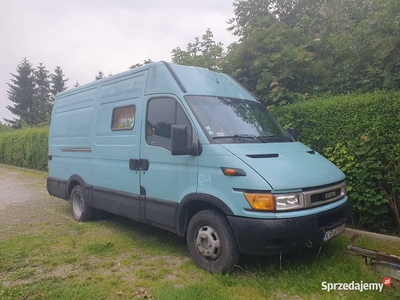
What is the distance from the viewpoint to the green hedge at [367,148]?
487 centimetres

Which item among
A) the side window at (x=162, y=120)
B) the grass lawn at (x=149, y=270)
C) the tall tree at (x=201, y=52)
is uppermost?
the tall tree at (x=201, y=52)

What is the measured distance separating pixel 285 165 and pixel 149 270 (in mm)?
2147

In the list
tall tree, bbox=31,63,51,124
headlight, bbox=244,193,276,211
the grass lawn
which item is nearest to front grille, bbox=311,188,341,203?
headlight, bbox=244,193,276,211

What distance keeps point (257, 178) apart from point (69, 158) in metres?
4.73

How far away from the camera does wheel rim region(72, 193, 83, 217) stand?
258 inches

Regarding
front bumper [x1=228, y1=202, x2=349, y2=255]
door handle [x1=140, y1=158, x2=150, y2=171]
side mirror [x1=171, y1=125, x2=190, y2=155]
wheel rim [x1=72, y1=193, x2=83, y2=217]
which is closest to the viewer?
front bumper [x1=228, y1=202, x2=349, y2=255]

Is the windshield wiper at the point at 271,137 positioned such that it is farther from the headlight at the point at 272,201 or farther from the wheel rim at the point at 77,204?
the wheel rim at the point at 77,204

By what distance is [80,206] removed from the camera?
6562 mm

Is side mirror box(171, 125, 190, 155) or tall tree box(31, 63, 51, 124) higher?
tall tree box(31, 63, 51, 124)

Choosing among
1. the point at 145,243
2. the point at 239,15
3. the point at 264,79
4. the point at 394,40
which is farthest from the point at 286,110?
the point at 239,15

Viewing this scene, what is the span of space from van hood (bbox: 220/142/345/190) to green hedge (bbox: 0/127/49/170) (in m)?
14.7

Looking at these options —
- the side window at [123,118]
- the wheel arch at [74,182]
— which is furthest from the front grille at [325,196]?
the wheel arch at [74,182]

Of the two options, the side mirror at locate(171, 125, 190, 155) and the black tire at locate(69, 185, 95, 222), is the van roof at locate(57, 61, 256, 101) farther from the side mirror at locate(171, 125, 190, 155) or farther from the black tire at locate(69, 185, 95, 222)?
the black tire at locate(69, 185, 95, 222)

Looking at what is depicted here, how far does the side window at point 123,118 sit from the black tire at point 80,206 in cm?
169
